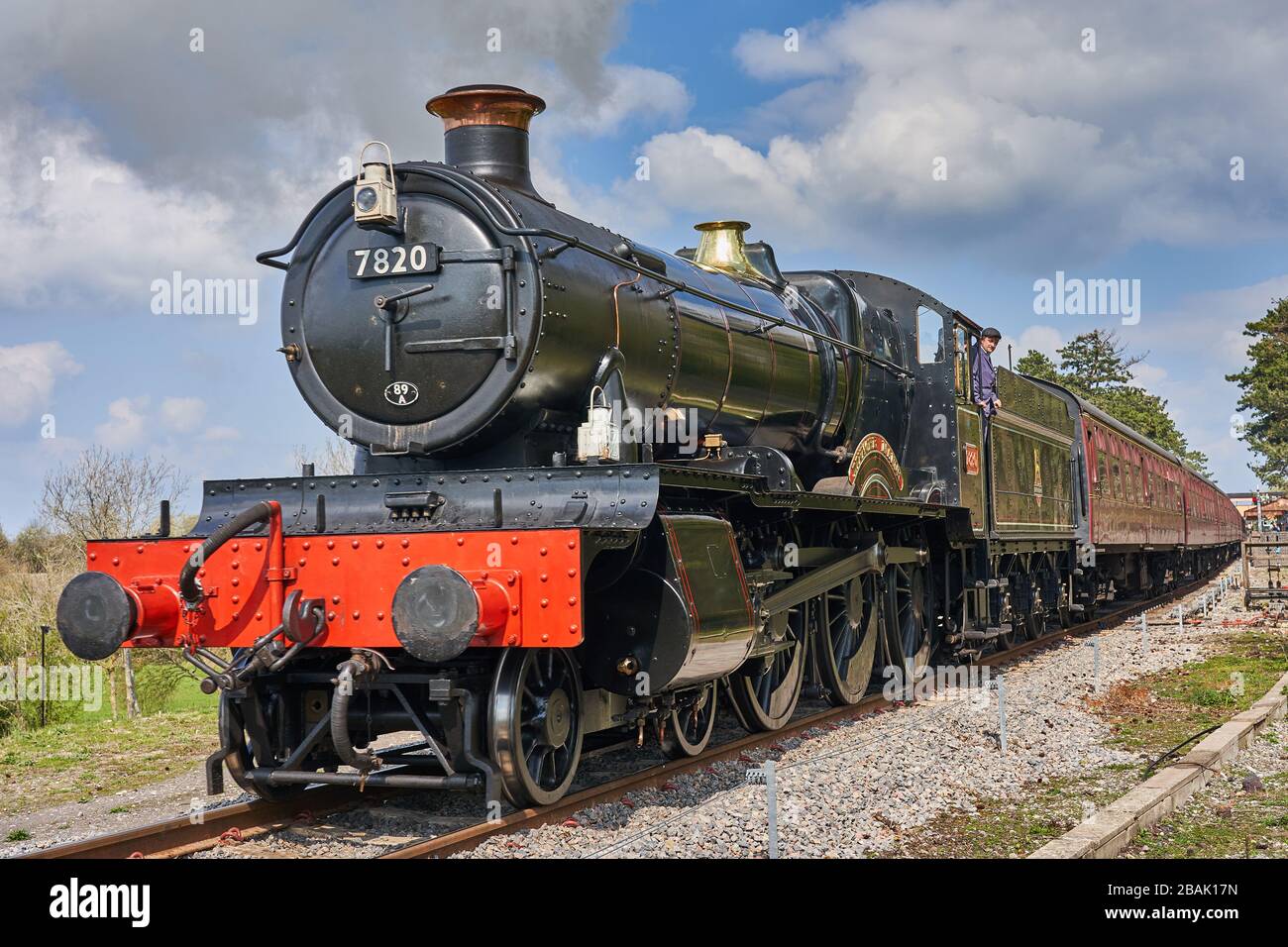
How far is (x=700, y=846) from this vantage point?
5.36m

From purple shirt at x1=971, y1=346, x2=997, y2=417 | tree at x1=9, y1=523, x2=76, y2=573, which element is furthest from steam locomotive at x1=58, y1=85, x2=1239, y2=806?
tree at x1=9, y1=523, x2=76, y2=573

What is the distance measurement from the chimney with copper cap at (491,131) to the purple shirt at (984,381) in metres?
6.23

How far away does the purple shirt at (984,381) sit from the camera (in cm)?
A: 1165

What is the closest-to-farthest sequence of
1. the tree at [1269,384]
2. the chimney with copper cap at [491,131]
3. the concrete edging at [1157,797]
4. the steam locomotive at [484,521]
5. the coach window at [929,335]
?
the concrete edging at [1157,797], the steam locomotive at [484,521], the chimney with copper cap at [491,131], the coach window at [929,335], the tree at [1269,384]

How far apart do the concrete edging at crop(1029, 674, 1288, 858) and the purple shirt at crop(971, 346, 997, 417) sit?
4.29 m

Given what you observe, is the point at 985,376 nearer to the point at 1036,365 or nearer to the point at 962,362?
the point at 962,362

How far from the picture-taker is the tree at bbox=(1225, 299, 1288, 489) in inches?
1622

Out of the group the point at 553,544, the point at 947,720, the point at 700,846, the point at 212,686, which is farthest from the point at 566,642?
the point at 947,720

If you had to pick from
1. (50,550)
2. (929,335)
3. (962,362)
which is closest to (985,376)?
(962,362)

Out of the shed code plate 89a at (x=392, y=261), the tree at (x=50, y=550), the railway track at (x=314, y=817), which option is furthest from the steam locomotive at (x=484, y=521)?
the tree at (x=50, y=550)

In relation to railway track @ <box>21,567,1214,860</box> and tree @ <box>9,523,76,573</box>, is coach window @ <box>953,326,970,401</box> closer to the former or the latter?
railway track @ <box>21,567,1214,860</box>

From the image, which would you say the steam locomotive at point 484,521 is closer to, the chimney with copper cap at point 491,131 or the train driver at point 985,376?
the chimney with copper cap at point 491,131

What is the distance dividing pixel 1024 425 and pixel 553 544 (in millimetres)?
9761
